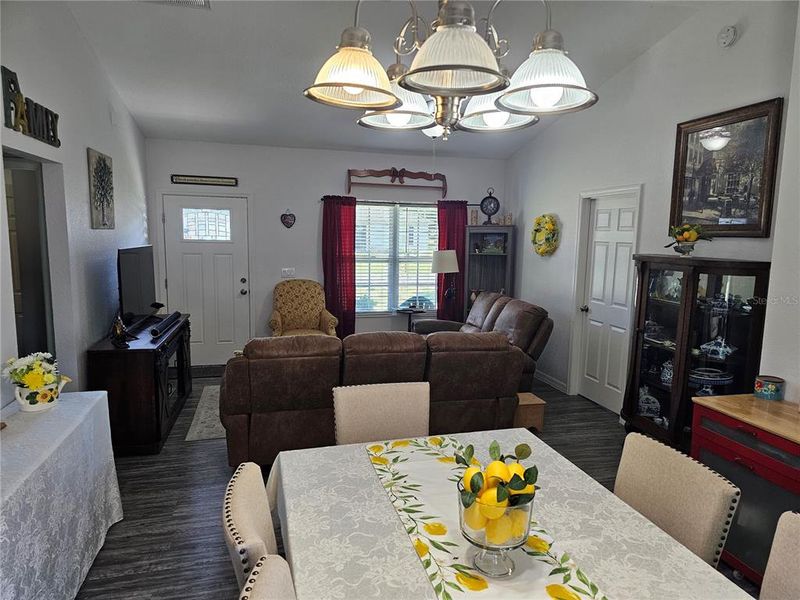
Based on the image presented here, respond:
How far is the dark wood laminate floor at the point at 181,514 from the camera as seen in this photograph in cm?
222

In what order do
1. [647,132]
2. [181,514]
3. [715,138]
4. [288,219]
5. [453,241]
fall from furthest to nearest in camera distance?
[453,241] → [288,219] → [647,132] → [715,138] → [181,514]

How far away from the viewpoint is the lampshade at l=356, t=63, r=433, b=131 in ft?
6.21

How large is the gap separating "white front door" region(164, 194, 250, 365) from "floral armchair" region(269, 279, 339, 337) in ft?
1.46

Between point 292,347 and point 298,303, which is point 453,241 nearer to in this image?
point 298,303

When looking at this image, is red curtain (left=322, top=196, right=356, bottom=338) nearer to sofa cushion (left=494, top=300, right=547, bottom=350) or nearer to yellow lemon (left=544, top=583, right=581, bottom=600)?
sofa cushion (left=494, top=300, right=547, bottom=350)

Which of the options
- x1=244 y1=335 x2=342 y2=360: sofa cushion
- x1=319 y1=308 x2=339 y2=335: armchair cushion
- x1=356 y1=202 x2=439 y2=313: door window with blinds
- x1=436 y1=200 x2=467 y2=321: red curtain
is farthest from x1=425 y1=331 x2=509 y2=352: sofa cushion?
x1=356 y1=202 x2=439 y2=313: door window with blinds

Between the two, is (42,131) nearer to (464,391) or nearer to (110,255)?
(110,255)

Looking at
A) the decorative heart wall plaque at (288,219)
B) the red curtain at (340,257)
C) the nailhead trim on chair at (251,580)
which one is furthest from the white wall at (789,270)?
the decorative heart wall plaque at (288,219)

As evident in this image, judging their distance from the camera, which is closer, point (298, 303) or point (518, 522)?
point (518, 522)

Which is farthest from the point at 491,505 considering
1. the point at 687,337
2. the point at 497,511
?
the point at 687,337

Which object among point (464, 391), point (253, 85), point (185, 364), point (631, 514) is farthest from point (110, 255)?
point (631, 514)

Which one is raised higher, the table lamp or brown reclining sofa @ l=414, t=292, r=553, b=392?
the table lamp

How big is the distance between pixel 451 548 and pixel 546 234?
4.43 meters

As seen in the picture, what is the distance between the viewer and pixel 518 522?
4.01ft
